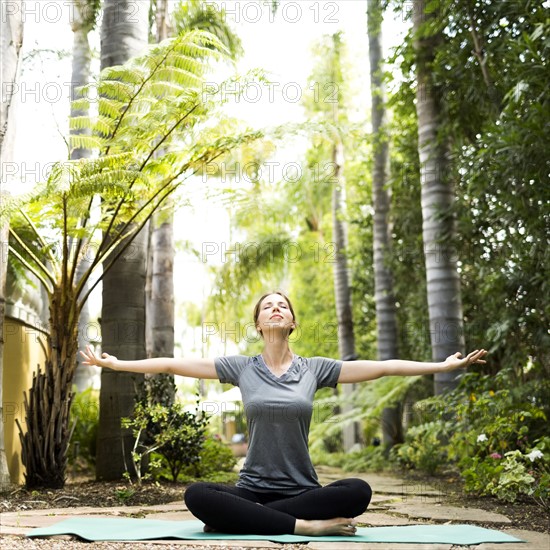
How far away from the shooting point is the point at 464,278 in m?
10.8

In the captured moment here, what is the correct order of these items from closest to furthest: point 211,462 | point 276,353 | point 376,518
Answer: point 276,353 < point 376,518 < point 211,462

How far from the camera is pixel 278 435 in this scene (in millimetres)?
3697

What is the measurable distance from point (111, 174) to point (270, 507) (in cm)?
324

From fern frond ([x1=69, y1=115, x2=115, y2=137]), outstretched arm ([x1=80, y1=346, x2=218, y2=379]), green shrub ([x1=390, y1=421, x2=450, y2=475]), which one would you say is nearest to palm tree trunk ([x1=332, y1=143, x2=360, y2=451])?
green shrub ([x1=390, y1=421, x2=450, y2=475])

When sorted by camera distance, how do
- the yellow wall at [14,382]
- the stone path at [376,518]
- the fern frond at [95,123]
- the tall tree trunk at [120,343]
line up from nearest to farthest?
1. the stone path at [376,518]
2. the fern frond at [95,123]
3. the tall tree trunk at [120,343]
4. the yellow wall at [14,382]

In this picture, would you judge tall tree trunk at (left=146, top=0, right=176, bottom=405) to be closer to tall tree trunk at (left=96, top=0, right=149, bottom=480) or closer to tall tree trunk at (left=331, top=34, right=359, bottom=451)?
tall tree trunk at (left=96, top=0, right=149, bottom=480)

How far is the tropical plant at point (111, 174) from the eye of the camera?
632 cm

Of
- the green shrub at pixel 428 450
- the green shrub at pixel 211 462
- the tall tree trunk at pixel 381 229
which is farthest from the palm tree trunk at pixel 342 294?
the green shrub at pixel 211 462

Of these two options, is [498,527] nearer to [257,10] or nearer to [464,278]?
[464,278]

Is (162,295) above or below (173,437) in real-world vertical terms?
above

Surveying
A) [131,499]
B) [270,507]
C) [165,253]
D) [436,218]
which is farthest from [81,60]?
[270,507]

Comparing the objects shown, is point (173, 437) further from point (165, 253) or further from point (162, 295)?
point (165, 253)

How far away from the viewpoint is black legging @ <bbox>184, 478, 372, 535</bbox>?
3506 millimetres

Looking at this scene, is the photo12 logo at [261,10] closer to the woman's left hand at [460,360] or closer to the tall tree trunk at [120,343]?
the tall tree trunk at [120,343]
